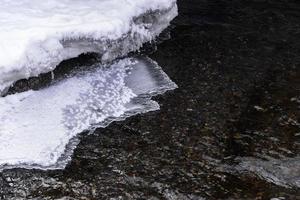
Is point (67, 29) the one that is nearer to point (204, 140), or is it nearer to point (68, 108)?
point (68, 108)

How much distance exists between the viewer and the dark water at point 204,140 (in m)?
4.69

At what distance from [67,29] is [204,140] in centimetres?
251

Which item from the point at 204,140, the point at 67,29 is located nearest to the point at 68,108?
the point at 67,29

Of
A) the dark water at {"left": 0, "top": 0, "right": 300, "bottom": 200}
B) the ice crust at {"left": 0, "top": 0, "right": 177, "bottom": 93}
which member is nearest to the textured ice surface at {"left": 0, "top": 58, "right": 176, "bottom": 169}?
the dark water at {"left": 0, "top": 0, "right": 300, "bottom": 200}

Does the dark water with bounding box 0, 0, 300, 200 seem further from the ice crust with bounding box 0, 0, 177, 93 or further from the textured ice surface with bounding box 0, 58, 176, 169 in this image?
the ice crust with bounding box 0, 0, 177, 93

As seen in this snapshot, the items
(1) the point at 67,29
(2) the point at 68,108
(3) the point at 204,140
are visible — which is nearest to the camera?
(3) the point at 204,140

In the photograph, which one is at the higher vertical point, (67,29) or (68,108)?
(67,29)

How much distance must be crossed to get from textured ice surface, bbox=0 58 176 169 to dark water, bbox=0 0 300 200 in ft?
0.57

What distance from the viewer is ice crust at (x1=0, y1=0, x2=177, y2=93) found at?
596 cm

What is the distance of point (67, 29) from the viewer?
6605 millimetres

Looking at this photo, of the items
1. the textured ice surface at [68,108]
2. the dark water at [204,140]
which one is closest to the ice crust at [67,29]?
the textured ice surface at [68,108]

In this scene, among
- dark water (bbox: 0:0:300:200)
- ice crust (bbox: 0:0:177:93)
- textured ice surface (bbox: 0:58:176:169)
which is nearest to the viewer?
dark water (bbox: 0:0:300:200)

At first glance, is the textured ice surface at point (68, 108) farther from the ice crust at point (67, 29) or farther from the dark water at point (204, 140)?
the ice crust at point (67, 29)

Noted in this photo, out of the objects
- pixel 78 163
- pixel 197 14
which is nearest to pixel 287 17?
pixel 197 14
